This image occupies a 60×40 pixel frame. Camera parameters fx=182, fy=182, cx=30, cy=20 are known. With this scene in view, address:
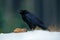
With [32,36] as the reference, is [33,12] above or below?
above

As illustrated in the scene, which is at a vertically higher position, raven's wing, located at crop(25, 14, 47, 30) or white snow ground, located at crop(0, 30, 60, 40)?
raven's wing, located at crop(25, 14, 47, 30)

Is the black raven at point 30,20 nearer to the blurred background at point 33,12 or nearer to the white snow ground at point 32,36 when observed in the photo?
the blurred background at point 33,12

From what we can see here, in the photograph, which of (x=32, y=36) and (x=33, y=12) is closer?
(x=32, y=36)

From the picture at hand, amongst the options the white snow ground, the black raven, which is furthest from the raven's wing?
the white snow ground

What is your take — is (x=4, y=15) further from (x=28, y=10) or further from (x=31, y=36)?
(x=31, y=36)

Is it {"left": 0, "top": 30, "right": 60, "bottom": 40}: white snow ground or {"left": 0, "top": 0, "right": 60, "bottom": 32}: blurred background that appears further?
{"left": 0, "top": 0, "right": 60, "bottom": 32}: blurred background

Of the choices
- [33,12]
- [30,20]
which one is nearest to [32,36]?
[30,20]

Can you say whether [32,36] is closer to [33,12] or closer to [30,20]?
[30,20]

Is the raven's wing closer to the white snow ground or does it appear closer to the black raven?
the black raven

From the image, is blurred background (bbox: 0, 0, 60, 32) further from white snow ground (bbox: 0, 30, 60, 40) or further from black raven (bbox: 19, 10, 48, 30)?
white snow ground (bbox: 0, 30, 60, 40)
